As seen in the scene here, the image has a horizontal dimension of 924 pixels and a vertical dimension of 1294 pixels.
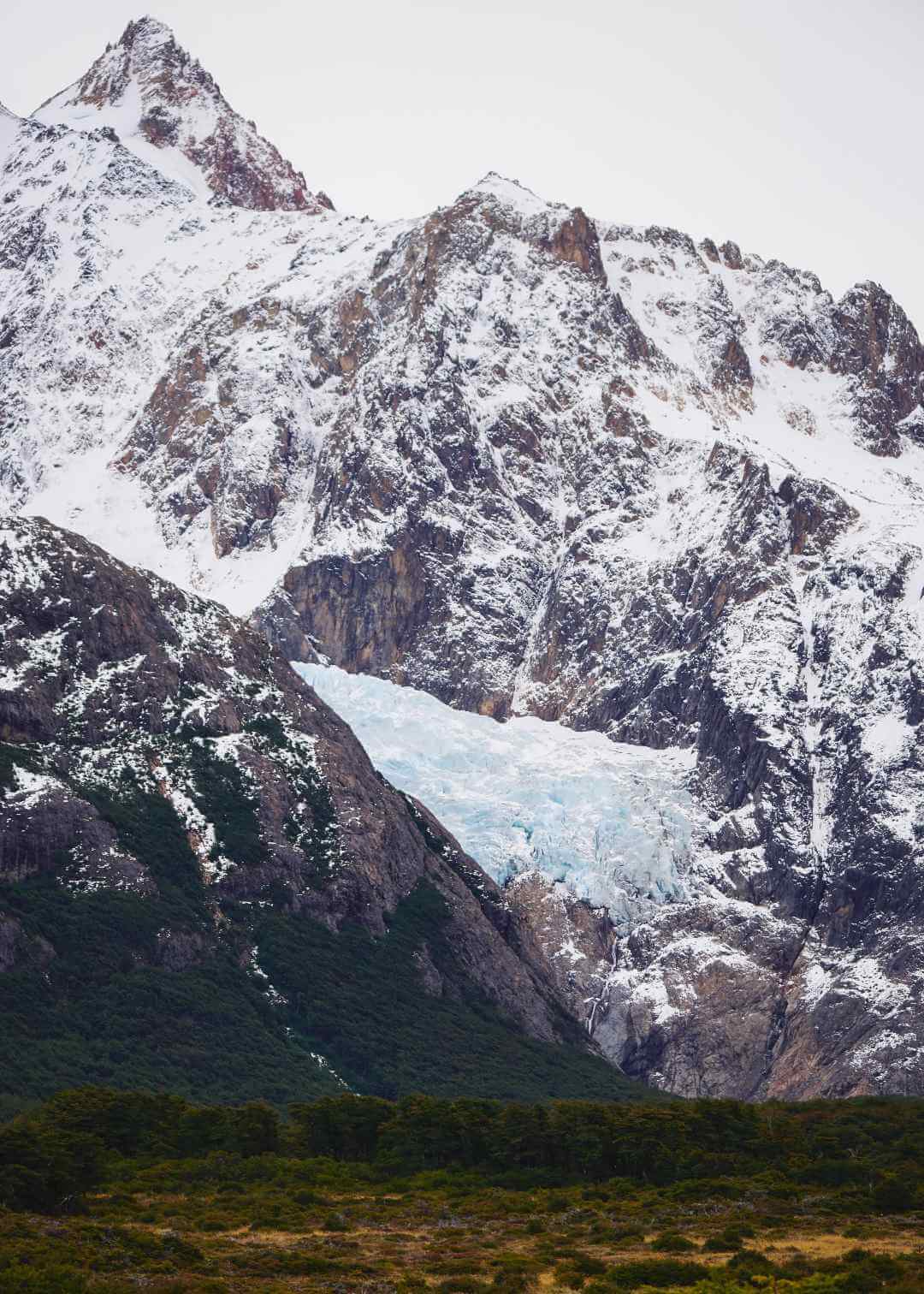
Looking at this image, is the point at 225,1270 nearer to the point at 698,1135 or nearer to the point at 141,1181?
the point at 141,1181

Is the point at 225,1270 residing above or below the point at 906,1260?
below

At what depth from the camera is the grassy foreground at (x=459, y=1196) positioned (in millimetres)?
90875

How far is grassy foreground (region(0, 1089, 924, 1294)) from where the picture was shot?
3578 inches

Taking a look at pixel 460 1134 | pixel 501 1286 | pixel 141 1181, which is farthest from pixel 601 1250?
pixel 460 1134

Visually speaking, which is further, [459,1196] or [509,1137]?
[509,1137]

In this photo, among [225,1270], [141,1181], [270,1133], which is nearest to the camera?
[225,1270]

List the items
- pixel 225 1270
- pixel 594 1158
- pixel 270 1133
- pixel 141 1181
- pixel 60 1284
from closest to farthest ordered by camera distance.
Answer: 1. pixel 60 1284
2. pixel 225 1270
3. pixel 141 1181
4. pixel 594 1158
5. pixel 270 1133

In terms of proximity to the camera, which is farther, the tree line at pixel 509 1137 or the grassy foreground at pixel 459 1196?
the tree line at pixel 509 1137

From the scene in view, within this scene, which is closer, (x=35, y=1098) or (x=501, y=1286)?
(x=501, y=1286)

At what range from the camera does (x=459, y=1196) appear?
416 ft

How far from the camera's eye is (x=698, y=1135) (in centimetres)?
14162

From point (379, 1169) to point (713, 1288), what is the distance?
5754cm

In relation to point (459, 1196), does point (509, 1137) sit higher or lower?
higher

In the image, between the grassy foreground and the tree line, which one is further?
the tree line
